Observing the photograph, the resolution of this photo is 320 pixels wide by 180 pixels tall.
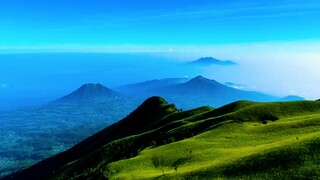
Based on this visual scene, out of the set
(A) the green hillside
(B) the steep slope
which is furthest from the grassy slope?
(B) the steep slope

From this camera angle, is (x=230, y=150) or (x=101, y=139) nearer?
(x=230, y=150)

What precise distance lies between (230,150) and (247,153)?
32.6 ft

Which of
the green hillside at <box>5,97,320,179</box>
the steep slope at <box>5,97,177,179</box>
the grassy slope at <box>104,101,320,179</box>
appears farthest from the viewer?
the steep slope at <box>5,97,177,179</box>

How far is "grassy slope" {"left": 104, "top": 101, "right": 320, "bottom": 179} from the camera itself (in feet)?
177

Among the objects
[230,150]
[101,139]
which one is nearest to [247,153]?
[230,150]

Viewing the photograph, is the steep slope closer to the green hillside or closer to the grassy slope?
the green hillside

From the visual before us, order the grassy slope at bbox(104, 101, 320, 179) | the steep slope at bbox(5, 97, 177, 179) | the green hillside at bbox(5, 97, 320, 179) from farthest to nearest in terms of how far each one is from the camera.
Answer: the steep slope at bbox(5, 97, 177, 179) < the green hillside at bbox(5, 97, 320, 179) < the grassy slope at bbox(104, 101, 320, 179)

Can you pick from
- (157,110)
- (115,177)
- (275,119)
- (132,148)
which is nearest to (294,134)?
(275,119)

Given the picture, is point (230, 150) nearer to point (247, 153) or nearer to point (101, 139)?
point (247, 153)

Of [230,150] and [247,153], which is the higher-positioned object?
[247,153]

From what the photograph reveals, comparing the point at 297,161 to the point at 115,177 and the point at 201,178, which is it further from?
the point at 115,177

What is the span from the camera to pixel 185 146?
85.5 meters

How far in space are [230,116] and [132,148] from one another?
34171 millimetres

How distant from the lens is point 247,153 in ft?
211
